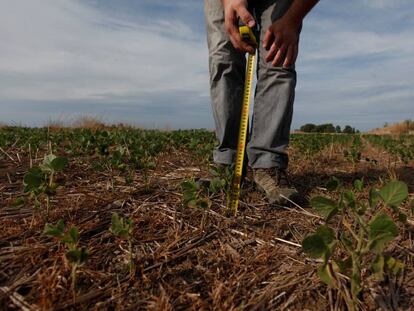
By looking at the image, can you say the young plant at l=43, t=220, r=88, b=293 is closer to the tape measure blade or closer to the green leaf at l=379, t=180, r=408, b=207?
the tape measure blade

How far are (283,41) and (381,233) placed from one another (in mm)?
1638

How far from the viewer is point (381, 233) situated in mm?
1279

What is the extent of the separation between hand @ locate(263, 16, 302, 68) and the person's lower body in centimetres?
14

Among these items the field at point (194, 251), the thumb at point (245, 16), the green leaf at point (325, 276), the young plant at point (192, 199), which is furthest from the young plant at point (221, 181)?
the green leaf at point (325, 276)

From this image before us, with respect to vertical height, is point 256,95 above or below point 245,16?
below

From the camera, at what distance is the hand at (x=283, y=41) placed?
248 cm

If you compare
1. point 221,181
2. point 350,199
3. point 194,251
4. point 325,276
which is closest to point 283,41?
point 221,181

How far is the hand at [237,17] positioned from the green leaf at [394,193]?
4.71 ft

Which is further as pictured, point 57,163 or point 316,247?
point 57,163

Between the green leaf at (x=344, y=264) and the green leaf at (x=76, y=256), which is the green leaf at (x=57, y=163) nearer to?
the green leaf at (x=76, y=256)

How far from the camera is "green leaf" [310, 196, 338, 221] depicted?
4.88ft

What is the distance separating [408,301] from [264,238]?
71 cm

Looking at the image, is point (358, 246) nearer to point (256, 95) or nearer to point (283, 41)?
point (283, 41)

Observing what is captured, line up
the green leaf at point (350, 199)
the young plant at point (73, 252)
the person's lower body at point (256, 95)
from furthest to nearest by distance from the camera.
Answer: the person's lower body at point (256, 95) → the green leaf at point (350, 199) → the young plant at point (73, 252)
